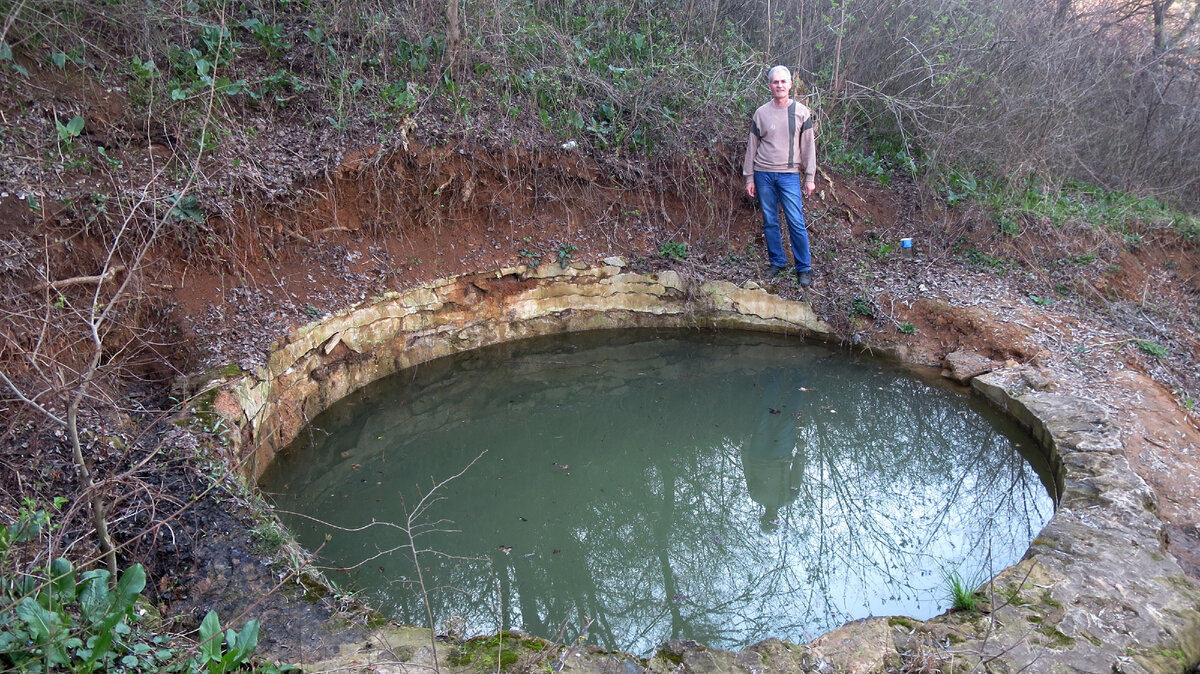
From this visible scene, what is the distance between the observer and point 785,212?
6602mm

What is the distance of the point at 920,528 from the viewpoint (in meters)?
4.55

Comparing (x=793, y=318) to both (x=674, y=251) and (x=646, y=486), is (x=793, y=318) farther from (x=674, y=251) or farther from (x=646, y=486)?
(x=646, y=486)

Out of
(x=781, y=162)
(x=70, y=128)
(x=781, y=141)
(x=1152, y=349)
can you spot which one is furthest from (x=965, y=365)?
(x=70, y=128)

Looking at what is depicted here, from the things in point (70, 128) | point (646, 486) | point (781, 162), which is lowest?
point (646, 486)

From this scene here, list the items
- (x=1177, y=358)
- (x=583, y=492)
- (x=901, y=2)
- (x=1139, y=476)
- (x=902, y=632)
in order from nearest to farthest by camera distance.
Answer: (x=902, y=632), (x=1139, y=476), (x=583, y=492), (x=1177, y=358), (x=901, y=2)

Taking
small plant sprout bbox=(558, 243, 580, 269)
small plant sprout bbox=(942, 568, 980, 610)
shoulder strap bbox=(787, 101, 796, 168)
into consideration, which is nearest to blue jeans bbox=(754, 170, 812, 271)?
shoulder strap bbox=(787, 101, 796, 168)

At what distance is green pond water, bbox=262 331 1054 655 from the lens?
4000mm

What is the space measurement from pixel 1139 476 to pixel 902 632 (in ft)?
7.03

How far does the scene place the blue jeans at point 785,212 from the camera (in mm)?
6562

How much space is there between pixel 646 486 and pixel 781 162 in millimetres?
3203

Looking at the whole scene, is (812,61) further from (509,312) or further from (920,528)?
(920,528)

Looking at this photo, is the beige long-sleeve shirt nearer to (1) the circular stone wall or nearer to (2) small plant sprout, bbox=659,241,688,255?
(2) small plant sprout, bbox=659,241,688,255

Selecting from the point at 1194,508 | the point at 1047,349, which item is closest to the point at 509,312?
the point at 1047,349

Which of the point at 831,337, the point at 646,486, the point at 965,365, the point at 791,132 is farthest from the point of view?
the point at 831,337
